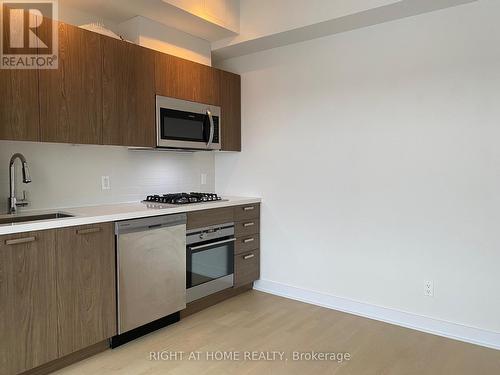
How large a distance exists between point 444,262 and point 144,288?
87.2 inches

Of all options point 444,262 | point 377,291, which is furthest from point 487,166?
point 377,291

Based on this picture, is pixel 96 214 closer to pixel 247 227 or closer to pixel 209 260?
pixel 209 260

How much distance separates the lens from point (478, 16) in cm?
251

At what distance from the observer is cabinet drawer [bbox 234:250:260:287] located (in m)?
3.44

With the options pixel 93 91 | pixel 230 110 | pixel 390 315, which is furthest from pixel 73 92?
pixel 390 315

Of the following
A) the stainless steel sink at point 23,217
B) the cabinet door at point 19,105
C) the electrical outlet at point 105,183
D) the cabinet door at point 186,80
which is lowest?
the stainless steel sink at point 23,217

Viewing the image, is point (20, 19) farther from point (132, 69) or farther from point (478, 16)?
point (478, 16)

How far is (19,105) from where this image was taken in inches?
85.7

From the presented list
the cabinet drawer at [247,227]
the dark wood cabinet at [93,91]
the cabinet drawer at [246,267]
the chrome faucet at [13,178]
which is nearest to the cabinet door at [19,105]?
the dark wood cabinet at [93,91]

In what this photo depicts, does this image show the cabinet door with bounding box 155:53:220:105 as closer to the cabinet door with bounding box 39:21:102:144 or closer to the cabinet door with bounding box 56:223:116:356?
the cabinet door with bounding box 39:21:102:144

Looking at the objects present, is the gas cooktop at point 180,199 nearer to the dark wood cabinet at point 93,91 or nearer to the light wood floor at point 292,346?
the dark wood cabinet at point 93,91

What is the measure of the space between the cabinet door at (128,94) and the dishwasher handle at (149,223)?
615 mm

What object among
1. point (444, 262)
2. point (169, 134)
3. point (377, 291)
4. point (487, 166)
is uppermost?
point (169, 134)

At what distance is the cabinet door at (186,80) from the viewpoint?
2.97m
